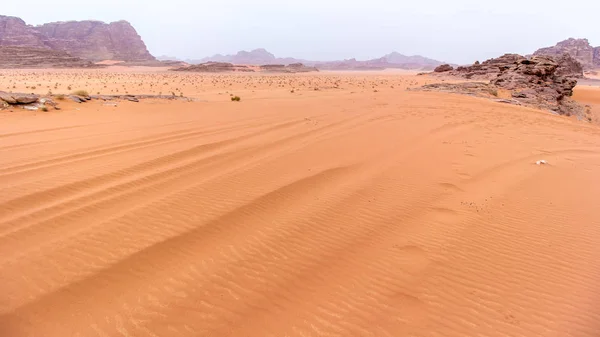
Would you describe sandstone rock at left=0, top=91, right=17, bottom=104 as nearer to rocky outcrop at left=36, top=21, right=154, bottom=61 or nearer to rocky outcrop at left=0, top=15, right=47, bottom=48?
rocky outcrop at left=36, top=21, right=154, bottom=61

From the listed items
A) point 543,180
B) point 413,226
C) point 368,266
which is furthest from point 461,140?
point 368,266

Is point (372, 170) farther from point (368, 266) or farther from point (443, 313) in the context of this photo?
point (443, 313)

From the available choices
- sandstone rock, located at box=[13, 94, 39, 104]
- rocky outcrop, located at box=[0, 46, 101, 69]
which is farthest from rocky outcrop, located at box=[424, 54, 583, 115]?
rocky outcrop, located at box=[0, 46, 101, 69]

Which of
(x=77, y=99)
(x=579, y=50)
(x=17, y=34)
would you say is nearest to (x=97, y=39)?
(x=17, y=34)

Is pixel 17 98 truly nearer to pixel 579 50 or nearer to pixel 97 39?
pixel 97 39

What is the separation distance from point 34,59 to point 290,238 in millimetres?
75739

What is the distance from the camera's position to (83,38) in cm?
10456

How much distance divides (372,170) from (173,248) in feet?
12.5

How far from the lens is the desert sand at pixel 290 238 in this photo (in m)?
2.79

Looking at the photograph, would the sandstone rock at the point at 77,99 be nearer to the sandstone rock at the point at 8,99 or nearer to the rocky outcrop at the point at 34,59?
the sandstone rock at the point at 8,99

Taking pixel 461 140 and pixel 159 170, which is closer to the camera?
pixel 159 170

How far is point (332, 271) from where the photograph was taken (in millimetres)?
3375

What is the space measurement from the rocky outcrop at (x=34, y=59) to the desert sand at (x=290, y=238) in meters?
64.9

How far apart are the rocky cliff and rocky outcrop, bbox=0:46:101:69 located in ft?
76.4
